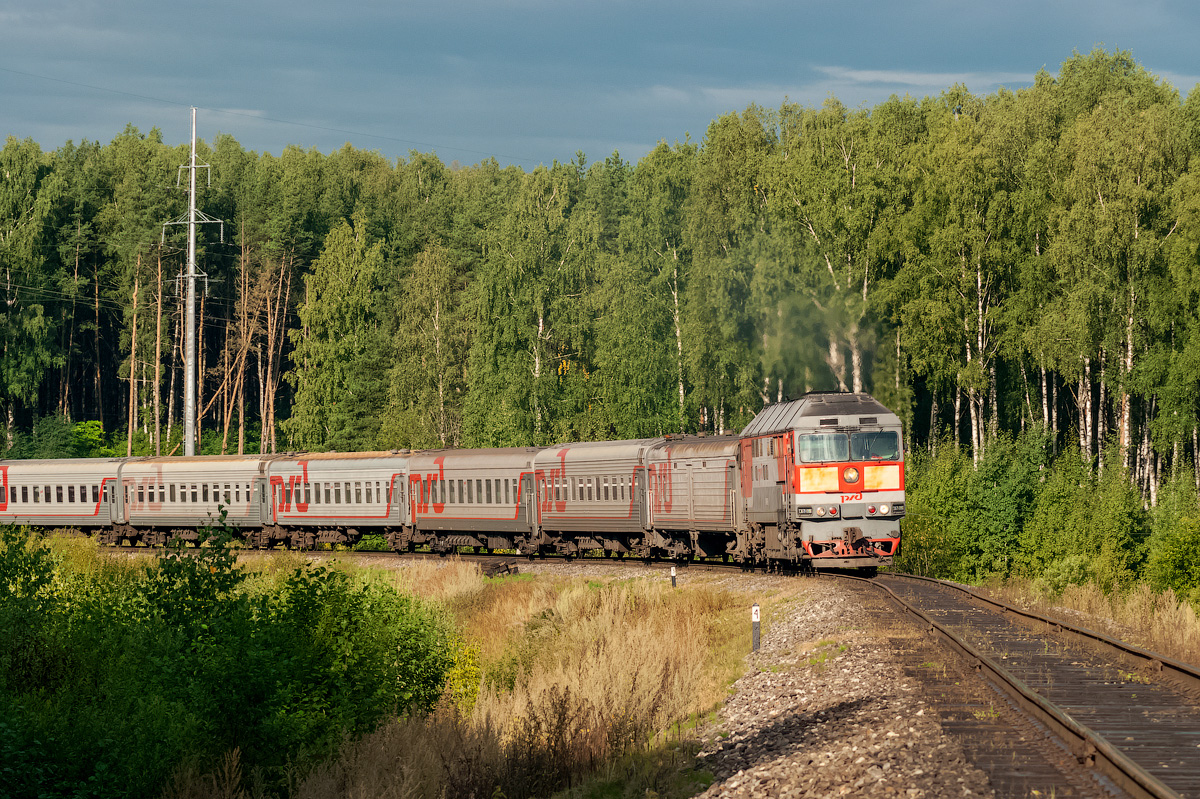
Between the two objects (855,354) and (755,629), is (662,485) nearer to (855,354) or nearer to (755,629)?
(755,629)

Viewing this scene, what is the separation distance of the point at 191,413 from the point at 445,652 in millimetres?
31118

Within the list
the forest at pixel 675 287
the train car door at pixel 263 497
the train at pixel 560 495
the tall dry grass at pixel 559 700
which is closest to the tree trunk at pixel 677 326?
the forest at pixel 675 287

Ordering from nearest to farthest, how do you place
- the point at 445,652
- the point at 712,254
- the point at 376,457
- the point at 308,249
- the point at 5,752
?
the point at 5,752 → the point at 445,652 → the point at 376,457 → the point at 712,254 → the point at 308,249

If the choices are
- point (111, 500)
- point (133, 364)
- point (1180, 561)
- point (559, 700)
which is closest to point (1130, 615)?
point (559, 700)

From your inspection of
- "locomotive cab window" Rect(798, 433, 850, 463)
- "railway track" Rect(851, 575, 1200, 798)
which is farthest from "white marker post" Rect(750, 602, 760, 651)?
"locomotive cab window" Rect(798, 433, 850, 463)

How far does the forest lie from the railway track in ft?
89.0

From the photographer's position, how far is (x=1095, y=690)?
1298cm

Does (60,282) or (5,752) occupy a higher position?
(60,282)

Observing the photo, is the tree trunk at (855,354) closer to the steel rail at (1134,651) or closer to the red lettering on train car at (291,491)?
the red lettering on train car at (291,491)

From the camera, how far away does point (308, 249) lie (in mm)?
86312

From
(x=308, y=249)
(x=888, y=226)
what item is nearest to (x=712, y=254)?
(x=888, y=226)

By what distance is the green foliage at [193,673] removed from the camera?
14.3 metres

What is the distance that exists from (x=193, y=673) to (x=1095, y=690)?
37.7 feet

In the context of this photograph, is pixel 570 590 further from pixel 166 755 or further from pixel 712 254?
pixel 712 254
